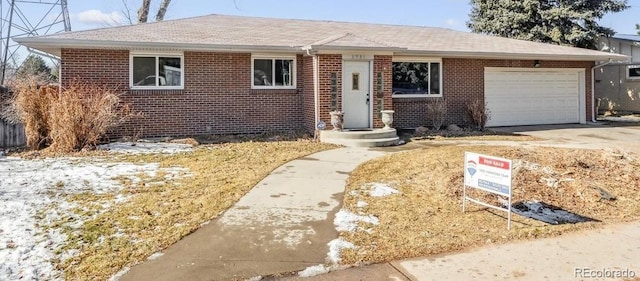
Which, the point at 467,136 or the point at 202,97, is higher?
the point at 202,97

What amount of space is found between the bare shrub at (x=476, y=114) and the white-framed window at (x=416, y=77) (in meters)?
1.11

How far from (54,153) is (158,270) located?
287 inches

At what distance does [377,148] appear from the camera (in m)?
11.1

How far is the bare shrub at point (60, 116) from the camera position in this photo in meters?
9.99

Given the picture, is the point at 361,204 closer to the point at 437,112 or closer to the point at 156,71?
the point at 156,71

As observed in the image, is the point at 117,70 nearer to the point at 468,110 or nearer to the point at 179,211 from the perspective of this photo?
the point at 179,211

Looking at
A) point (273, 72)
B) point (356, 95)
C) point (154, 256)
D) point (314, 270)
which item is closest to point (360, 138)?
Result: point (356, 95)

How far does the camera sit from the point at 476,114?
1480 centimetres

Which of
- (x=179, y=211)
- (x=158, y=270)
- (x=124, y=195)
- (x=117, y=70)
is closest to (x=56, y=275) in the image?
(x=158, y=270)

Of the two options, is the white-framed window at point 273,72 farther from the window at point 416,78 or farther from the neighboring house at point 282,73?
the window at point 416,78

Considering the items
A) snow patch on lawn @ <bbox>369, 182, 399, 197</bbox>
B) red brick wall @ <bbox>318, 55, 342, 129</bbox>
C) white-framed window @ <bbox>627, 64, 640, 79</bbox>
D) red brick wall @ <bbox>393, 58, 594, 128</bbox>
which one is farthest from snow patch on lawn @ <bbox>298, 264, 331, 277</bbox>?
white-framed window @ <bbox>627, 64, 640, 79</bbox>

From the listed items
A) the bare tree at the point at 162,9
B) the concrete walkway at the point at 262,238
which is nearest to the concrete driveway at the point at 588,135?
the concrete walkway at the point at 262,238

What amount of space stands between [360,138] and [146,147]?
513 cm

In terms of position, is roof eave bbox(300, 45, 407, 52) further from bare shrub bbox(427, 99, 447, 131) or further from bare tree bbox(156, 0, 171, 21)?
bare tree bbox(156, 0, 171, 21)
